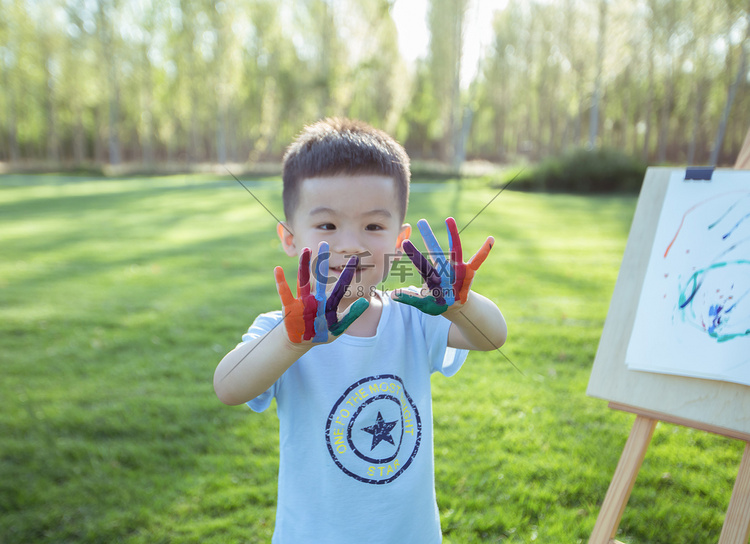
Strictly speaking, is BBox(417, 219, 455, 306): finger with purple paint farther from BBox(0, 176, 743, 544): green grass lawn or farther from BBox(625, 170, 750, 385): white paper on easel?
BBox(625, 170, 750, 385): white paper on easel

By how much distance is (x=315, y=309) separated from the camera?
96 centimetres

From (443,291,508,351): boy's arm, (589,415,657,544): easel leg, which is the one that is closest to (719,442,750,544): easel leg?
(589,415,657,544): easel leg

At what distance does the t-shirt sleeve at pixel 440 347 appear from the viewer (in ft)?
4.28

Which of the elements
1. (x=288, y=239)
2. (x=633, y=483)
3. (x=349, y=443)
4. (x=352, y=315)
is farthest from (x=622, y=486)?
(x=288, y=239)

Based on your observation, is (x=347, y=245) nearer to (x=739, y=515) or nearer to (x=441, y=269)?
(x=441, y=269)

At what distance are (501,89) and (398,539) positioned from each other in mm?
31235

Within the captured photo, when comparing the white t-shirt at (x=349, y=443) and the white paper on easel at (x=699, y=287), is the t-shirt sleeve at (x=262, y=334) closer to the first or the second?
the white t-shirt at (x=349, y=443)

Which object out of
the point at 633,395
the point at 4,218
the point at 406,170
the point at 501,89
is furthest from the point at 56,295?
the point at 501,89

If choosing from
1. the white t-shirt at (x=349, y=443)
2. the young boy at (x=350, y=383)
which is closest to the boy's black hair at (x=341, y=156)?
the young boy at (x=350, y=383)

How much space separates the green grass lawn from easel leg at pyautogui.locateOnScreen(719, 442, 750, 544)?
0.68 m

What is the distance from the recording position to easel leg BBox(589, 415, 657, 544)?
157cm

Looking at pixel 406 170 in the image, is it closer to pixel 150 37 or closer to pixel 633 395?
pixel 633 395

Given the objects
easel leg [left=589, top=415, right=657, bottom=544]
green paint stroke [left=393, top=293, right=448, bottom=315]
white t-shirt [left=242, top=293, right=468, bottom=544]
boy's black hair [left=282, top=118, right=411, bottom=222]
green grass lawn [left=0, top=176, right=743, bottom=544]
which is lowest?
green grass lawn [left=0, top=176, right=743, bottom=544]

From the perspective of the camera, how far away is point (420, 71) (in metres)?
27.7
